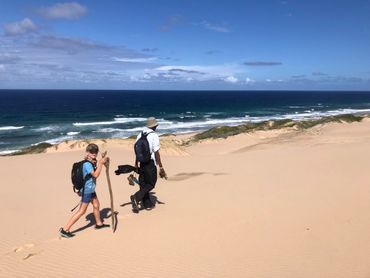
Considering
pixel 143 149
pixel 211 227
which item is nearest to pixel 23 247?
pixel 143 149

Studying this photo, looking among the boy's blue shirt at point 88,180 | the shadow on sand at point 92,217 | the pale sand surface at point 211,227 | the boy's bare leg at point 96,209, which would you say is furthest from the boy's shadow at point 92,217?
the boy's blue shirt at point 88,180

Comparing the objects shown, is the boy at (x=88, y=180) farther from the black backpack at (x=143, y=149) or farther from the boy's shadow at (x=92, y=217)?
the black backpack at (x=143, y=149)

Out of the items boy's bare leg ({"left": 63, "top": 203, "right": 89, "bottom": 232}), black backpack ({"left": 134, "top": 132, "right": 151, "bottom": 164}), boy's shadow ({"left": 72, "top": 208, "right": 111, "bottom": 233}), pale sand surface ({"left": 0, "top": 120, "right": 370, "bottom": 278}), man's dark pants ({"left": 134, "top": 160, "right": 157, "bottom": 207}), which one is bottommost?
boy's shadow ({"left": 72, "top": 208, "right": 111, "bottom": 233})

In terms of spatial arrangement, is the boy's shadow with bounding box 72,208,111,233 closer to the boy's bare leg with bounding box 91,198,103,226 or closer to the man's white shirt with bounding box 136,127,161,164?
the boy's bare leg with bounding box 91,198,103,226

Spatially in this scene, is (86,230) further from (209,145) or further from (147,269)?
(209,145)

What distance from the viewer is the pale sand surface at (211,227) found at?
17.5 feet

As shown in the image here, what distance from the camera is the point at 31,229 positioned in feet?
23.9

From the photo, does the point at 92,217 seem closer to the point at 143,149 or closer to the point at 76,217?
the point at 76,217

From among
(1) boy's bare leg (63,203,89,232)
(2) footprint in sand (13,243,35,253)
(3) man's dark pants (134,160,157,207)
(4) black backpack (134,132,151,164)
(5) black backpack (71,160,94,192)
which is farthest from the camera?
(3) man's dark pants (134,160,157,207)

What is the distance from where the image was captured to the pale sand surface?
17.5ft

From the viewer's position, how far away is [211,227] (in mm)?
6777

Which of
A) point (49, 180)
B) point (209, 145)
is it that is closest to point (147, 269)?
point (49, 180)

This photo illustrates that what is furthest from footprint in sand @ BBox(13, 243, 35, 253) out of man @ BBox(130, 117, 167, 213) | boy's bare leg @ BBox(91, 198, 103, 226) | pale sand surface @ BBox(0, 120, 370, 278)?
man @ BBox(130, 117, 167, 213)

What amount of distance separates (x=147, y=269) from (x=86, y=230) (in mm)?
2006
